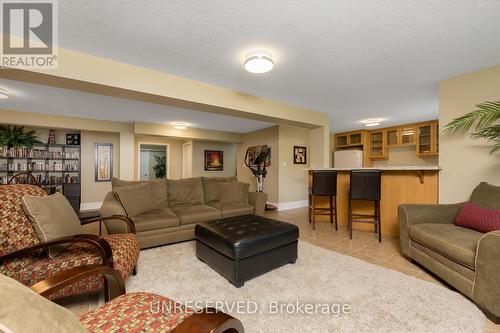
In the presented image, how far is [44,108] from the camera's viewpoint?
13.9 feet

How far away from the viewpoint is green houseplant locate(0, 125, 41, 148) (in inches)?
179

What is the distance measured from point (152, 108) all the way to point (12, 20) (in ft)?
8.26

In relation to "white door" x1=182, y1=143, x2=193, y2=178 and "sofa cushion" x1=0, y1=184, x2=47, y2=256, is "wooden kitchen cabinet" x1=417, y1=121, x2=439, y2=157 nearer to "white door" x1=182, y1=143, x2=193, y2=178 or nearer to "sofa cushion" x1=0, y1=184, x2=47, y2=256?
"white door" x1=182, y1=143, x2=193, y2=178

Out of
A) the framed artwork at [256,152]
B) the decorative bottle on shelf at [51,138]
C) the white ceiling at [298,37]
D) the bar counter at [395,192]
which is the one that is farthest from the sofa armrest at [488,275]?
the decorative bottle on shelf at [51,138]

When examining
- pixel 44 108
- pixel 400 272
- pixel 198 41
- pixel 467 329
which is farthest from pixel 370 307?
pixel 44 108

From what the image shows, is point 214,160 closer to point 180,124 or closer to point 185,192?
point 180,124

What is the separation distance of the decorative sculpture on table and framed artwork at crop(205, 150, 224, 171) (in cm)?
174

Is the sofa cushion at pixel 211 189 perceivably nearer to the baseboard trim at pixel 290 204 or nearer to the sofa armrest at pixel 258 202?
the sofa armrest at pixel 258 202

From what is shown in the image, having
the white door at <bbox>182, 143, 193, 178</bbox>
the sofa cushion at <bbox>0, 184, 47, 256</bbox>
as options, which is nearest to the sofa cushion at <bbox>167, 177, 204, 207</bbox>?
the sofa cushion at <bbox>0, 184, 47, 256</bbox>

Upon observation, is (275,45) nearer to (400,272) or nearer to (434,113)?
(400,272)

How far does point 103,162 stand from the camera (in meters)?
5.93

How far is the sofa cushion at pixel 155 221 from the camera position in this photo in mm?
2686

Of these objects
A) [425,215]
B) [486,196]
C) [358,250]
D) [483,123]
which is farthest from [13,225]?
[483,123]

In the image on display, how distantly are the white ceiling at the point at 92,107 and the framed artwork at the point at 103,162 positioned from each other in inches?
46.5
